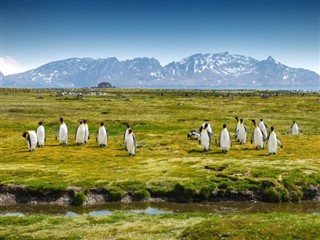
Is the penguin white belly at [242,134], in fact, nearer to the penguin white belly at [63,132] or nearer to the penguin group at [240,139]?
the penguin group at [240,139]

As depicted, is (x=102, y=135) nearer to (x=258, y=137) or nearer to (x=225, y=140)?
(x=225, y=140)

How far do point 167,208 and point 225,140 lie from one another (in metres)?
13.6

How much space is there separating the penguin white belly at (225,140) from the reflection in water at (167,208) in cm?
1135

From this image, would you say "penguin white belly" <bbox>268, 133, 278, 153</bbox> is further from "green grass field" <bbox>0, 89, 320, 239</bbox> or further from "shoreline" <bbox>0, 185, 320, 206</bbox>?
"shoreline" <bbox>0, 185, 320, 206</bbox>

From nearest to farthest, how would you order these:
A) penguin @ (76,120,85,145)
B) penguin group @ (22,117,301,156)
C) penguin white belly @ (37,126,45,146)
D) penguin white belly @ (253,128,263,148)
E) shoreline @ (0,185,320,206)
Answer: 1. shoreline @ (0,185,320,206)
2. penguin group @ (22,117,301,156)
3. penguin white belly @ (253,128,263,148)
4. penguin white belly @ (37,126,45,146)
5. penguin @ (76,120,85,145)

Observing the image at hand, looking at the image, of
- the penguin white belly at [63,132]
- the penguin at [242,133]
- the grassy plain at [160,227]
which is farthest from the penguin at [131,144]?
the grassy plain at [160,227]

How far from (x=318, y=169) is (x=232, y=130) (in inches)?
947

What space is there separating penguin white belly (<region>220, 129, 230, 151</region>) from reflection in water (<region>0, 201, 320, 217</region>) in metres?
11.4

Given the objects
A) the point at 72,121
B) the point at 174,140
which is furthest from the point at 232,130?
the point at 72,121

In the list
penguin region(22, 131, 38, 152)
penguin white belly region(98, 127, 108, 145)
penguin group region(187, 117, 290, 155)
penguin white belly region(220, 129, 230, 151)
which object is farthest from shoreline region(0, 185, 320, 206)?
penguin white belly region(98, 127, 108, 145)

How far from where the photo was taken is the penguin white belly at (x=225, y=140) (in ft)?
122

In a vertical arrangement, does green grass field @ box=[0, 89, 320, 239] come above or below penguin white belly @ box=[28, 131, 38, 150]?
below

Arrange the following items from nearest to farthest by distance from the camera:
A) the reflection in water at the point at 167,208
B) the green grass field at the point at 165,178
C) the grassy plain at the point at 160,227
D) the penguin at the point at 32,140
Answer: the grassy plain at the point at 160,227
the green grass field at the point at 165,178
the reflection in water at the point at 167,208
the penguin at the point at 32,140

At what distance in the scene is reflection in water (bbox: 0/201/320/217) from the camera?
2445 cm
